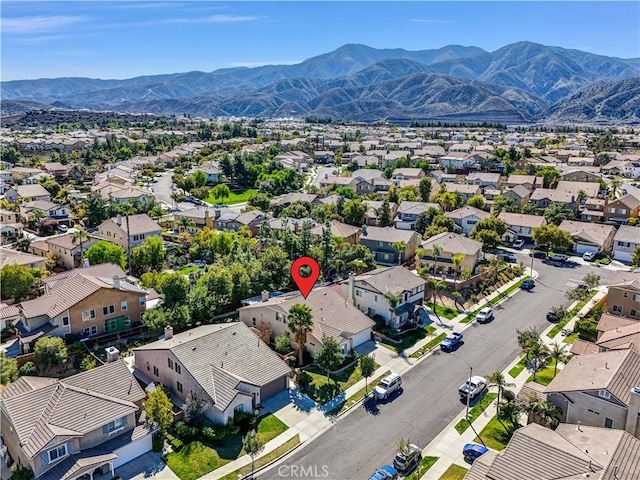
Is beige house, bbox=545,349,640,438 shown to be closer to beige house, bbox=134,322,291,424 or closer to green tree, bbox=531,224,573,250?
beige house, bbox=134,322,291,424

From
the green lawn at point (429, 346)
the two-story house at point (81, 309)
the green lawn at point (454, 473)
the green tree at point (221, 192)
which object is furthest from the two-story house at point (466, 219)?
the green lawn at point (454, 473)

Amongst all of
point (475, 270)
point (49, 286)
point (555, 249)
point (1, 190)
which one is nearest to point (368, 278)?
point (475, 270)

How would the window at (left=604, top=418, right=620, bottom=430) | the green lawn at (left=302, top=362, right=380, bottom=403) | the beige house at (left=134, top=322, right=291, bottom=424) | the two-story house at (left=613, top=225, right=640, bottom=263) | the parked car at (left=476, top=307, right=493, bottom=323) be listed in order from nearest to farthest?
the window at (left=604, top=418, right=620, bottom=430) < the beige house at (left=134, top=322, right=291, bottom=424) < the green lawn at (left=302, top=362, right=380, bottom=403) < the parked car at (left=476, top=307, right=493, bottom=323) < the two-story house at (left=613, top=225, right=640, bottom=263)

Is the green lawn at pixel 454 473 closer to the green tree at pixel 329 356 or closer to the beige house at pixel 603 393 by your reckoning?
the beige house at pixel 603 393

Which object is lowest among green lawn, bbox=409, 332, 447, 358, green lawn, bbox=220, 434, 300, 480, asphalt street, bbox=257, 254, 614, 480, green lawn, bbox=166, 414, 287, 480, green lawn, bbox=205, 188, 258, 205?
green lawn, bbox=409, 332, 447, 358

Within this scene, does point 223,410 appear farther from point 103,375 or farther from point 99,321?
point 99,321

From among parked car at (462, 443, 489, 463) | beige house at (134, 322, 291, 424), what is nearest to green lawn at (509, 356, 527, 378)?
parked car at (462, 443, 489, 463)
